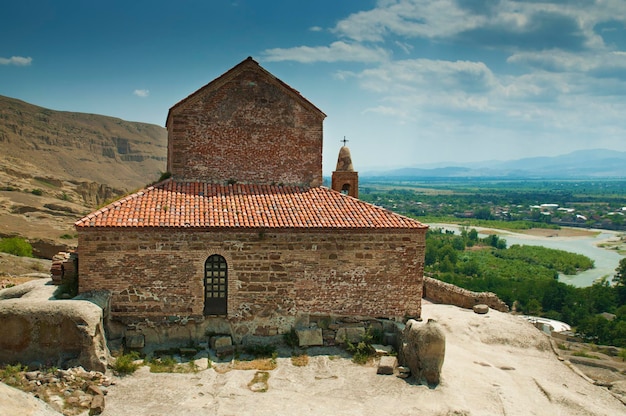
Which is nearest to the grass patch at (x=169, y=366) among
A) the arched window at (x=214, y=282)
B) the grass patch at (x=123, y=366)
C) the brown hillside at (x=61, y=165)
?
the grass patch at (x=123, y=366)

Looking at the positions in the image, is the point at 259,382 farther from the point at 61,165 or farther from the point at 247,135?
the point at 61,165

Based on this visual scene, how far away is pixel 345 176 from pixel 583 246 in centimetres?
8492

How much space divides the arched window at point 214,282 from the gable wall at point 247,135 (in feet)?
12.5

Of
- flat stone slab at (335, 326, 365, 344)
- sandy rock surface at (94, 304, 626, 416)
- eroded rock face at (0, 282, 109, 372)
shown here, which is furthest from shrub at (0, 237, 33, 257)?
flat stone slab at (335, 326, 365, 344)

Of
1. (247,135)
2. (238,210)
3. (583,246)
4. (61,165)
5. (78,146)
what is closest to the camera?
(238,210)

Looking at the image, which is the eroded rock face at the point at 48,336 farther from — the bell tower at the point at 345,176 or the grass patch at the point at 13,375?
the bell tower at the point at 345,176

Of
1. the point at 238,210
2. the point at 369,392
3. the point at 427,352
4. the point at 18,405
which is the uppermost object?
the point at 238,210

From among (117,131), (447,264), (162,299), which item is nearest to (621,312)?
(447,264)

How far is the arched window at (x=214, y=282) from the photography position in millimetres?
14484

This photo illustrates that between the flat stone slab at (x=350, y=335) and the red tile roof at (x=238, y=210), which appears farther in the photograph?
the flat stone slab at (x=350, y=335)

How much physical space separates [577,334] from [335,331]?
27.9 metres

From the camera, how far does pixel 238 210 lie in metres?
15.1

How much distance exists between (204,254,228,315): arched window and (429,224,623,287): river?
180 feet

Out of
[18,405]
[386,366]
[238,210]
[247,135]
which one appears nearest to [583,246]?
[247,135]
